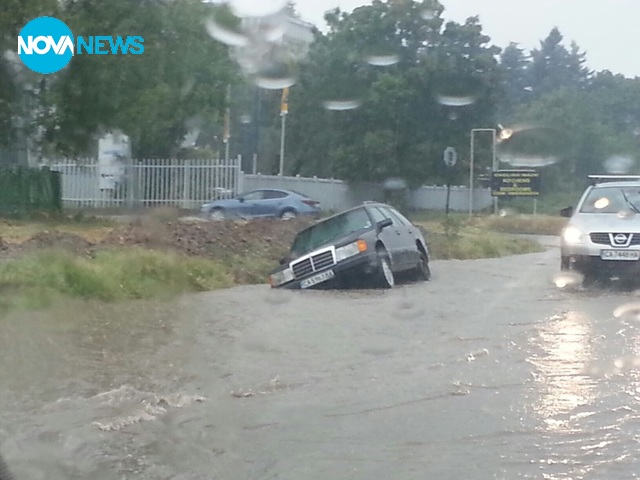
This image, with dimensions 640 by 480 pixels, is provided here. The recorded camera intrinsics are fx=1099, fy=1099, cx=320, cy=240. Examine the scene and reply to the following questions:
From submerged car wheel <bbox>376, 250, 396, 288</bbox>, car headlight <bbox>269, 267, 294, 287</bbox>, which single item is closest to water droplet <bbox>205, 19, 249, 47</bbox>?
car headlight <bbox>269, 267, 294, 287</bbox>

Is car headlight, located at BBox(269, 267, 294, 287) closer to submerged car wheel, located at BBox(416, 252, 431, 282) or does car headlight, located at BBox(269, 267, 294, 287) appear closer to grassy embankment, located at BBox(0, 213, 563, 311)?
grassy embankment, located at BBox(0, 213, 563, 311)

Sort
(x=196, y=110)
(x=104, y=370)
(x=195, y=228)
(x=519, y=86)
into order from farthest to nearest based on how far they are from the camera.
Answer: (x=519, y=86) < (x=196, y=110) < (x=195, y=228) < (x=104, y=370)

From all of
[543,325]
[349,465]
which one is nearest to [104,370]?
[349,465]

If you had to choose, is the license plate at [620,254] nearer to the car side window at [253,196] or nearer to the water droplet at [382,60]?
the car side window at [253,196]

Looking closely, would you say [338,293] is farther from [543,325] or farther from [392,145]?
[392,145]

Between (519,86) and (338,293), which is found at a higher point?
(519,86)

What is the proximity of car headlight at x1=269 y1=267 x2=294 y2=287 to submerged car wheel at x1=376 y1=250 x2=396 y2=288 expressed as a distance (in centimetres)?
114

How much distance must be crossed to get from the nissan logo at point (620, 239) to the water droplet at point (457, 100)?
2723 centimetres

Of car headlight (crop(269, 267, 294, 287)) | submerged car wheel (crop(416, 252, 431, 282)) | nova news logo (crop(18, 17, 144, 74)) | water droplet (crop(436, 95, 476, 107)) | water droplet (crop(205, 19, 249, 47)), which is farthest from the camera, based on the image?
water droplet (crop(436, 95, 476, 107))

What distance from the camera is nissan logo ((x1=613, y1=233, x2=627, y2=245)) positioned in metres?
13.9

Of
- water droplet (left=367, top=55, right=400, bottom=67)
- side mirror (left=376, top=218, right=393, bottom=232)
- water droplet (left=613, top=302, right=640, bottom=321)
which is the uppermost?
water droplet (left=367, top=55, right=400, bottom=67)

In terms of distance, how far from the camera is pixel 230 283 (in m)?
15.1

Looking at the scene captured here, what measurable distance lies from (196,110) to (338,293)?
1503cm

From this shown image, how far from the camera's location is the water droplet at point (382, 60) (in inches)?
1571
